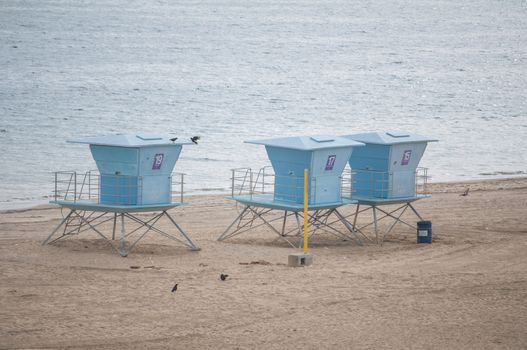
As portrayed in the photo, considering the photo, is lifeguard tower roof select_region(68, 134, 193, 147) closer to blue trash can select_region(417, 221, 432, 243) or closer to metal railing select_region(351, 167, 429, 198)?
metal railing select_region(351, 167, 429, 198)

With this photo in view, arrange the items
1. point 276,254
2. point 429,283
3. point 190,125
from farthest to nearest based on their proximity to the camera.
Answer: point 190,125 → point 276,254 → point 429,283

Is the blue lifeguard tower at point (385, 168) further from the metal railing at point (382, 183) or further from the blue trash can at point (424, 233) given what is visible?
the blue trash can at point (424, 233)

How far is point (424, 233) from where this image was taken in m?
26.0

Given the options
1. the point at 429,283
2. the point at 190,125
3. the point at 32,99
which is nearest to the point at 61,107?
the point at 32,99

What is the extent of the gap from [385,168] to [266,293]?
21.9 ft

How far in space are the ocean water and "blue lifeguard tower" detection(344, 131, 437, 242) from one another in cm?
1237

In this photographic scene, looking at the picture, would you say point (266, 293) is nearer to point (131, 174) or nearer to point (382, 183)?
point (131, 174)

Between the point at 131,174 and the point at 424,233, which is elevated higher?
the point at 131,174

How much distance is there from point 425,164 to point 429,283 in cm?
2622

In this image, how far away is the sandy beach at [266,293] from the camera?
1788 centimetres

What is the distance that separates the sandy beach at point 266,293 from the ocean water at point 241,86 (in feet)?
40.3

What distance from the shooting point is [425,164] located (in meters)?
47.3

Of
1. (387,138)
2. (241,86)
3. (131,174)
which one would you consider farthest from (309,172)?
(241,86)

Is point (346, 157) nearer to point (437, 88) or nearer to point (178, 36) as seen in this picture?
point (437, 88)
